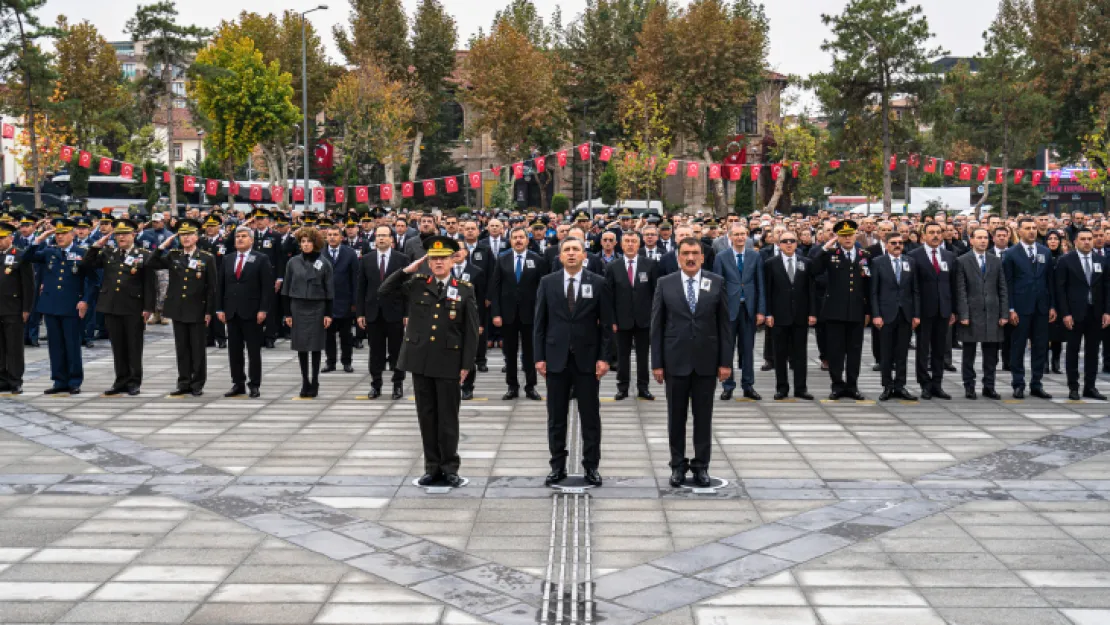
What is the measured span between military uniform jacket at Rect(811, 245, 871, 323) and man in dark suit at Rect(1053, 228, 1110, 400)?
2.38 meters

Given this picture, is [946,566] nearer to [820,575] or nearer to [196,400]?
[820,575]

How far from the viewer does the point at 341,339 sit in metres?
15.9

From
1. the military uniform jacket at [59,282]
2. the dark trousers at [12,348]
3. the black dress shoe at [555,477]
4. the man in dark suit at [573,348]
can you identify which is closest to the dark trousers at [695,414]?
the man in dark suit at [573,348]

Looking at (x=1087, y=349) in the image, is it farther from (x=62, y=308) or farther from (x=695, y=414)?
(x=62, y=308)

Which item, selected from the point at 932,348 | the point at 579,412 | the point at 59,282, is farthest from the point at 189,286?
the point at 932,348

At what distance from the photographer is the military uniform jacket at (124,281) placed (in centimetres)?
1384

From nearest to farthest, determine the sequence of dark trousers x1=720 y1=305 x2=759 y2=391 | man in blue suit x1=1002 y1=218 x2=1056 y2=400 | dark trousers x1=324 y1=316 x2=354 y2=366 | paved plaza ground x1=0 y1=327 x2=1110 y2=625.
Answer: paved plaza ground x1=0 y1=327 x2=1110 y2=625 < dark trousers x1=720 y1=305 x2=759 y2=391 < man in blue suit x1=1002 y1=218 x2=1056 y2=400 < dark trousers x1=324 y1=316 x2=354 y2=366

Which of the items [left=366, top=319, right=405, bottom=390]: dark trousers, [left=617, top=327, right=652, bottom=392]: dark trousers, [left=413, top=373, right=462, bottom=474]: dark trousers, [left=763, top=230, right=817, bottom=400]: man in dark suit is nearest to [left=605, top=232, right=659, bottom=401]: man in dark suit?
[left=617, top=327, right=652, bottom=392]: dark trousers

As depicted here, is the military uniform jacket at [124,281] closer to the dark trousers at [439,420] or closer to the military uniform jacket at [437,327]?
the military uniform jacket at [437,327]

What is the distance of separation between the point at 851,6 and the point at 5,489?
51054 millimetres

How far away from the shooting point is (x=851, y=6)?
54.1 metres

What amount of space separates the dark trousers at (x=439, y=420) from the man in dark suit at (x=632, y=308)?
4.36m

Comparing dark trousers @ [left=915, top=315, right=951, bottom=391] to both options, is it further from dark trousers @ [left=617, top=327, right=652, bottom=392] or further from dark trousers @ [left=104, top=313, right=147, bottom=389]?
dark trousers @ [left=104, top=313, right=147, bottom=389]

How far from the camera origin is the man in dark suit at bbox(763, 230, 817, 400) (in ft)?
45.0
